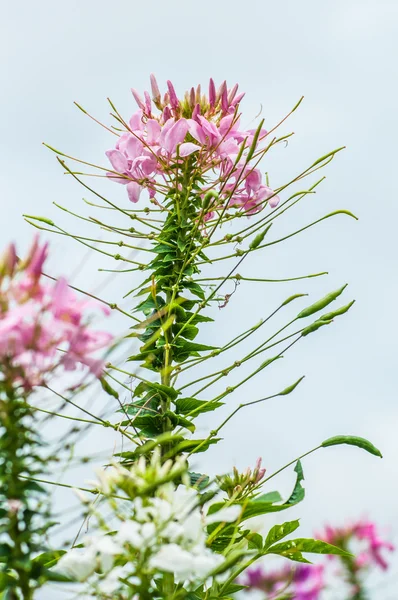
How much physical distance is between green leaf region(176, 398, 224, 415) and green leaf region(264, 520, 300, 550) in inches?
27.4

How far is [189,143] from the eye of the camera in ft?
14.0

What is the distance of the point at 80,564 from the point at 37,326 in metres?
0.63

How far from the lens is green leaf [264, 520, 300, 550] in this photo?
136 inches

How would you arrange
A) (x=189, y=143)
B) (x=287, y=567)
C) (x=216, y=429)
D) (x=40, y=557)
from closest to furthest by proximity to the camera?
1. (x=40, y=557)
2. (x=216, y=429)
3. (x=189, y=143)
4. (x=287, y=567)

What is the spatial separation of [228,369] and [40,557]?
127cm

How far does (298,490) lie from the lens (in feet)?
11.1

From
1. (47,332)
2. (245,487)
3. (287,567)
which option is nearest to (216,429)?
(245,487)

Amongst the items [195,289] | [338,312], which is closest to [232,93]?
[195,289]

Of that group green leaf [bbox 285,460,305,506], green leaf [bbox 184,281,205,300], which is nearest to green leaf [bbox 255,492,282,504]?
green leaf [bbox 285,460,305,506]

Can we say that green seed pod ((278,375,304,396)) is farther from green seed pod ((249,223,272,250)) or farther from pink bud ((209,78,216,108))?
pink bud ((209,78,216,108))

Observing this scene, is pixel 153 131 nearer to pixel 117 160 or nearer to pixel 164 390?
pixel 117 160

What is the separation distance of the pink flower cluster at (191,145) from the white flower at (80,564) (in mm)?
2295

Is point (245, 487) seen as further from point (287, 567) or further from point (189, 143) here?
point (189, 143)

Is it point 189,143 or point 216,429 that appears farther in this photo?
point 189,143
